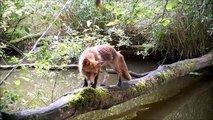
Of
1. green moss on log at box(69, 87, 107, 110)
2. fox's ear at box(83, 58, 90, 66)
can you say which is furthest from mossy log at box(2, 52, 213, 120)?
fox's ear at box(83, 58, 90, 66)

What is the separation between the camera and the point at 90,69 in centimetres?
418

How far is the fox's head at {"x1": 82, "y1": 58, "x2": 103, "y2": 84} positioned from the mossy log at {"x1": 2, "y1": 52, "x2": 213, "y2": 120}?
159 mm

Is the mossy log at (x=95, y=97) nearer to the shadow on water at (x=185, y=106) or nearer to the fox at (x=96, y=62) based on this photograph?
the fox at (x=96, y=62)

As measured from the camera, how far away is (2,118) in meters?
3.40

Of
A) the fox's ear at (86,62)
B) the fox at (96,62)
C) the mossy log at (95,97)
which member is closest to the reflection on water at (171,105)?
the mossy log at (95,97)

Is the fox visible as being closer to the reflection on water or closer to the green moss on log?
the green moss on log

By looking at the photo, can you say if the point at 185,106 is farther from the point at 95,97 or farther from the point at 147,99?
the point at 95,97

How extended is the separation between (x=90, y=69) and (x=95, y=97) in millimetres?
346

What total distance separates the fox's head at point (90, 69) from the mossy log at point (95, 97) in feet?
0.52

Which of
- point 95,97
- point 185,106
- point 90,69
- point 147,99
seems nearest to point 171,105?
point 185,106

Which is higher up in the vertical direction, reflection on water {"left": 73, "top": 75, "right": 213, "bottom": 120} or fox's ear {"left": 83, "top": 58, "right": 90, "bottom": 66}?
fox's ear {"left": 83, "top": 58, "right": 90, "bottom": 66}

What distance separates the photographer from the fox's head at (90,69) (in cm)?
415

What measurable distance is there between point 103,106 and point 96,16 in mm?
4144

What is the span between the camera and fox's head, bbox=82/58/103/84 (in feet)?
13.6
